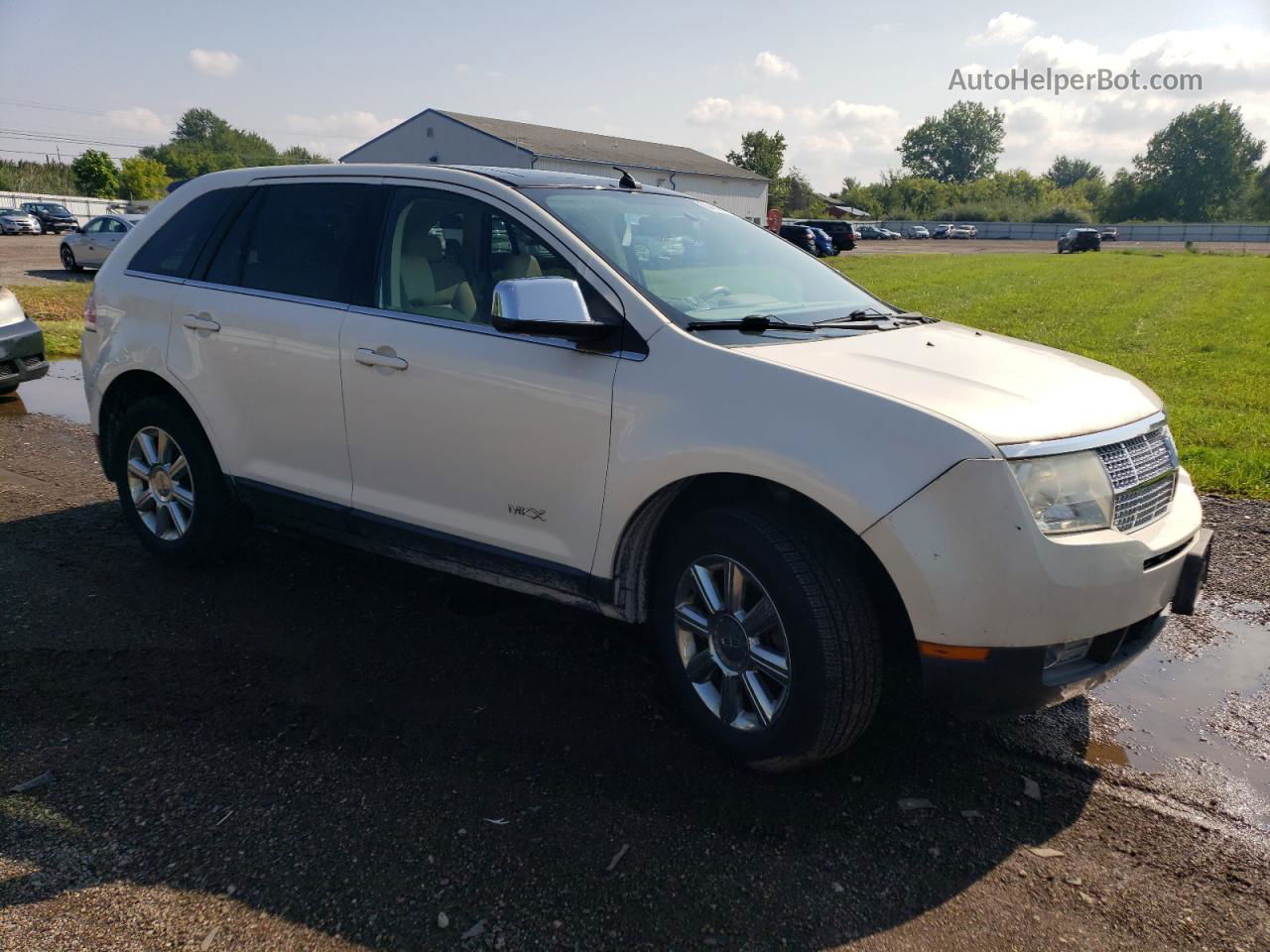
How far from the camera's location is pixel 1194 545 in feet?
10.4

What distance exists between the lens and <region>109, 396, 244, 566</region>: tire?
15.3ft

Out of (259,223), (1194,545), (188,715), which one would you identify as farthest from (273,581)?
(1194,545)

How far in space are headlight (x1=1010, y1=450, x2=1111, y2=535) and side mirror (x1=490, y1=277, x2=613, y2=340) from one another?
4.65ft

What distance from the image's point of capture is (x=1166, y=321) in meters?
17.1

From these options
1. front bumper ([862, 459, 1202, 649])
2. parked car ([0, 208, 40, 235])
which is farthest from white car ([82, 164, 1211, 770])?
parked car ([0, 208, 40, 235])

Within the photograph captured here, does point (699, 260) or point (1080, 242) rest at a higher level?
point (699, 260)

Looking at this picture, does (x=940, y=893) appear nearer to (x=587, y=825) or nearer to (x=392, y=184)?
(x=587, y=825)

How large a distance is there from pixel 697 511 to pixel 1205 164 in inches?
5144

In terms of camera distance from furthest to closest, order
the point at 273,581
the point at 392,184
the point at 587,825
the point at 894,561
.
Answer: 1. the point at 273,581
2. the point at 392,184
3. the point at 587,825
4. the point at 894,561

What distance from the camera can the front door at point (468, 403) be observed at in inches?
134

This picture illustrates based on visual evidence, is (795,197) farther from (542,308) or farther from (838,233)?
(542,308)

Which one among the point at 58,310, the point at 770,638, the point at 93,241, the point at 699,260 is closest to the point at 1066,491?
the point at 770,638

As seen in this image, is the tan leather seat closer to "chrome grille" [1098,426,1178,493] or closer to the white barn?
"chrome grille" [1098,426,1178,493]

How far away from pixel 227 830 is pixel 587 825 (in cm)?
104
